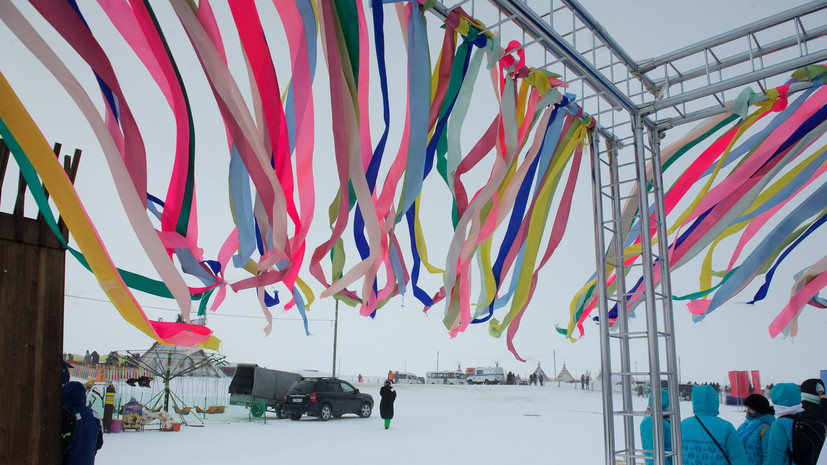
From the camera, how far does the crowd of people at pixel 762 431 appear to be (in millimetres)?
4102

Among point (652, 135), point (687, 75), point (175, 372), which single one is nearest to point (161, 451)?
point (175, 372)

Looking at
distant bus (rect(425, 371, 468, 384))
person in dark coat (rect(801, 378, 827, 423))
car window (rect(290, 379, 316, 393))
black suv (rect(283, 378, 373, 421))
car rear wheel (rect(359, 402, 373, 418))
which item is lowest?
distant bus (rect(425, 371, 468, 384))

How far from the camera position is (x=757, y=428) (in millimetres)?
4695

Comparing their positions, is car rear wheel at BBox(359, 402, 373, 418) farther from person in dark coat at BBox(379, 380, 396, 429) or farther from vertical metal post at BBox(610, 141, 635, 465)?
vertical metal post at BBox(610, 141, 635, 465)

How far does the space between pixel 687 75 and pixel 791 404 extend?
150 inches

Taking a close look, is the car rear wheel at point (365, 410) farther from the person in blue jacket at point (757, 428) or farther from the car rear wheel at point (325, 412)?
the person in blue jacket at point (757, 428)

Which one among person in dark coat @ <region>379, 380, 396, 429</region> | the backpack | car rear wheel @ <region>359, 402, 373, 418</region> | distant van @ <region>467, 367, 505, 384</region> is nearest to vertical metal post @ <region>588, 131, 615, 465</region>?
the backpack

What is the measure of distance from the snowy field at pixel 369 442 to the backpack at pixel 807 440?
5.35 meters

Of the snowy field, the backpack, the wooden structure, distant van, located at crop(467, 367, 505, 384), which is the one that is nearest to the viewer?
the wooden structure

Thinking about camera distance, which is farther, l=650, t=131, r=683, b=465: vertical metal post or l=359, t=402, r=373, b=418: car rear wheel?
l=359, t=402, r=373, b=418: car rear wheel

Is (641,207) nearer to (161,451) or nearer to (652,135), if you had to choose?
(652,135)

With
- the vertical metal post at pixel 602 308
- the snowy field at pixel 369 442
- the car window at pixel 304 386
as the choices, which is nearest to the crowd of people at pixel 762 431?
the vertical metal post at pixel 602 308

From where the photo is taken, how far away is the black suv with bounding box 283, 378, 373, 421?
15906mm

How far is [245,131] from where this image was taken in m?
3.64
